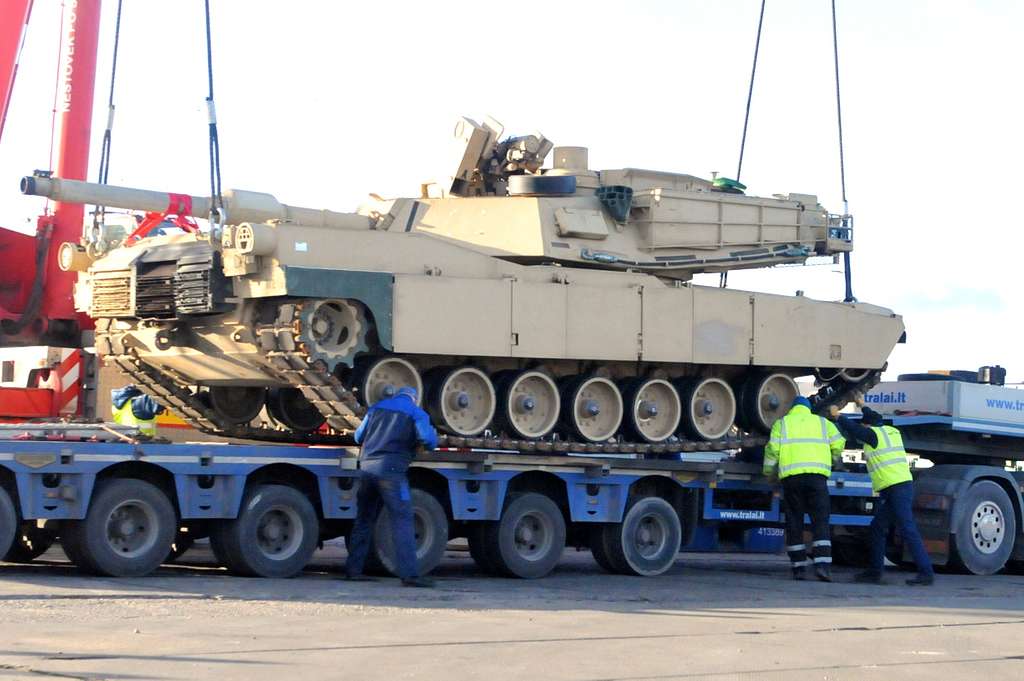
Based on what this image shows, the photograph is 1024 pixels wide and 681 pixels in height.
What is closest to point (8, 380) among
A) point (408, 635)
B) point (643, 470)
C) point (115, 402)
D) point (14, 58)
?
point (115, 402)

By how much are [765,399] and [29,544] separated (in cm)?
818

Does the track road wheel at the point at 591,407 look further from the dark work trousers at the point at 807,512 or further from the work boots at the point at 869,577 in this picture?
the work boots at the point at 869,577

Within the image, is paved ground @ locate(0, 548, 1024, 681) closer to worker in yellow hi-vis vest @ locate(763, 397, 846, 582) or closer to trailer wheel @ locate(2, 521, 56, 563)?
trailer wheel @ locate(2, 521, 56, 563)

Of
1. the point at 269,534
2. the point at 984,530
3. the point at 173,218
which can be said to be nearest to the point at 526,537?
the point at 269,534

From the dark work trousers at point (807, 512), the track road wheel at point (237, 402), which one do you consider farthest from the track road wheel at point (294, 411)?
the dark work trousers at point (807, 512)

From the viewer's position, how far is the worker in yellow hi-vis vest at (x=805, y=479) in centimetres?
1634

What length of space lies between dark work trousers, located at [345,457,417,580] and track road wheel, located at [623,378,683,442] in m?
3.44

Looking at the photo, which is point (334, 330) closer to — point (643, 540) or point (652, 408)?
point (652, 408)

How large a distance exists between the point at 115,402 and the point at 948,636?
9859 mm

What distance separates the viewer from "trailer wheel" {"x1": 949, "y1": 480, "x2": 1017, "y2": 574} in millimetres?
18000

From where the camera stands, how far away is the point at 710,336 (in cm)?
1698

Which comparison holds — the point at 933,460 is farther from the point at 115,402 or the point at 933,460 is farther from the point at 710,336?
the point at 115,402

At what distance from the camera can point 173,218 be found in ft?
53.5

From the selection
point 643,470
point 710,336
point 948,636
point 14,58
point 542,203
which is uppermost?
point 14,58
